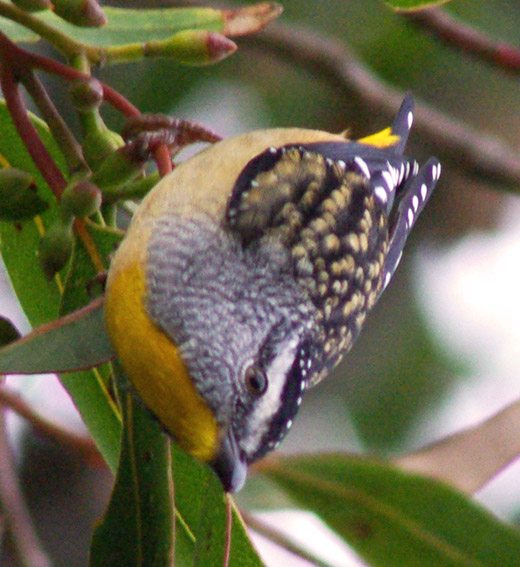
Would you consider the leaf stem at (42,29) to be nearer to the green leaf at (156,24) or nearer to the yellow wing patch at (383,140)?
the green leaf at (156,24)

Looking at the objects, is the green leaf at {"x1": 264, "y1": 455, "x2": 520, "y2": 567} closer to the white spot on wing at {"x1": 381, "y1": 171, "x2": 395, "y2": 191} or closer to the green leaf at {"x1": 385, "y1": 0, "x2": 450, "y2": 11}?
the white spot on wing at {"x1": 381, "y1": 171, "x2": 395, "y2": 191}

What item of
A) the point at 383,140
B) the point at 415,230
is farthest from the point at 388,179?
the point at 415,230

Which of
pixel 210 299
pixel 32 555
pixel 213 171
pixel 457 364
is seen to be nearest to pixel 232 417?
pixel 210 299

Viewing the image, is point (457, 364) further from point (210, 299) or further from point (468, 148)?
point (210, 299)

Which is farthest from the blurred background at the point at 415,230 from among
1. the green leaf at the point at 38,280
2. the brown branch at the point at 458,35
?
the green leaf at the point at 38,280

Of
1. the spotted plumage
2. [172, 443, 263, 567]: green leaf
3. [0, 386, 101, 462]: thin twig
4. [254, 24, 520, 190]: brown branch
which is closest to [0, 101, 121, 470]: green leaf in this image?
[172, 443, 263, 567]: green leaf

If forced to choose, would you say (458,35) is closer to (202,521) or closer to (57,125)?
(57,125)
